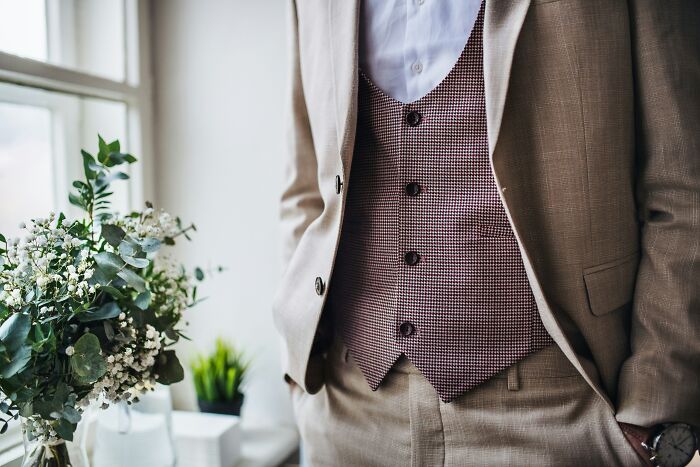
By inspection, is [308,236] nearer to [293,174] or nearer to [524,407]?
[293,174]

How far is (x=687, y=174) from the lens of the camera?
0.98 meters

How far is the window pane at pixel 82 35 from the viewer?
5.23 ft

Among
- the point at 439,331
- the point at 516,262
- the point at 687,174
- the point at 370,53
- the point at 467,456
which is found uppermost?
the point at 370,53

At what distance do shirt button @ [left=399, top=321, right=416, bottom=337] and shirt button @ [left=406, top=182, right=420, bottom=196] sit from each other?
0.22 metres

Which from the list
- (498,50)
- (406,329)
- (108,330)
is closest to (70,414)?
(108,330)

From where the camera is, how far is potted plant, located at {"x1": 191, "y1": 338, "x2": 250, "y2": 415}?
1657 millimetres

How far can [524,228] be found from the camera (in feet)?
3.35

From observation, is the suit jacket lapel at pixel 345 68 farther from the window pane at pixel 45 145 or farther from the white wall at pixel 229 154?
the window pane at pixel 45 145

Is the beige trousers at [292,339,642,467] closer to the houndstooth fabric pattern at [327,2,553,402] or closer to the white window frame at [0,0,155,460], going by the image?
the houndstooth fabric pattern at [327,2,553,402]

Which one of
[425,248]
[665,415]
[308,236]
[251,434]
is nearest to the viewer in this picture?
[665,415]

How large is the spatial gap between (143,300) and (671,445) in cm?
89

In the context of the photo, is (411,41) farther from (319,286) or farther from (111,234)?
(111,234)

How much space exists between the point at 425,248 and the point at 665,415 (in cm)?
44

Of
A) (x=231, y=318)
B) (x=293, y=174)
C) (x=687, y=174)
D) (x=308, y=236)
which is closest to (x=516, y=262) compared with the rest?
(x=687, y=174)
